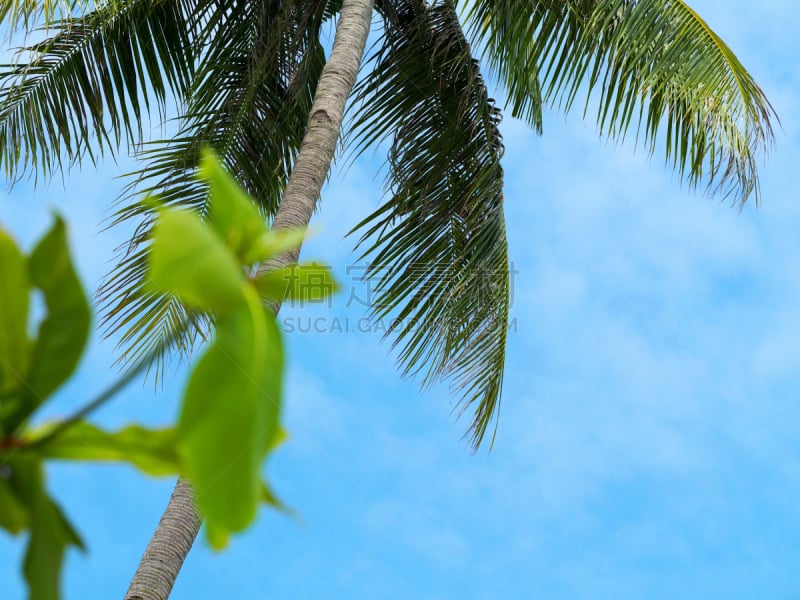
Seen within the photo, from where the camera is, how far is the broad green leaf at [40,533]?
163 mm

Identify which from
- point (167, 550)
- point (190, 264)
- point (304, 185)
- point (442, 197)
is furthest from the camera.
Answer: point (442, 197)

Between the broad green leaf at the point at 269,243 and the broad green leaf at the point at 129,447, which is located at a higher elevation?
the broad green leaf at the point at 269,243

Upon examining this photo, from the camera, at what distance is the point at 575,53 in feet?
14.9

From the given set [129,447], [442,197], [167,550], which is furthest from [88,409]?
[442,197]

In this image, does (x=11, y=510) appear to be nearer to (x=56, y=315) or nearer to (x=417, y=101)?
(x=56, y=315)

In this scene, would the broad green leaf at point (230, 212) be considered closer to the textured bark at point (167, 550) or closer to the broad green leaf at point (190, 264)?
the broad green leaf at point (190, 264)

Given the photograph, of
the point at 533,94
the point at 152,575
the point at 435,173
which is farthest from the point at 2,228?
the point at 533,94

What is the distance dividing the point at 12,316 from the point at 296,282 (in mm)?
68

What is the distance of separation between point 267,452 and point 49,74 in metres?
5.16

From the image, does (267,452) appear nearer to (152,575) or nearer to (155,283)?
(155,283)

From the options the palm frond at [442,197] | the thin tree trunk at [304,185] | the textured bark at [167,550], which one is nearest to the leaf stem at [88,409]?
the thin tree trunk at [304,185]

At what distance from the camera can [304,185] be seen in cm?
275

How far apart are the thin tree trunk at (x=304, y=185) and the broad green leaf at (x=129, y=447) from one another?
120 cm

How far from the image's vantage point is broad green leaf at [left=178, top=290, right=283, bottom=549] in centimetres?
16
